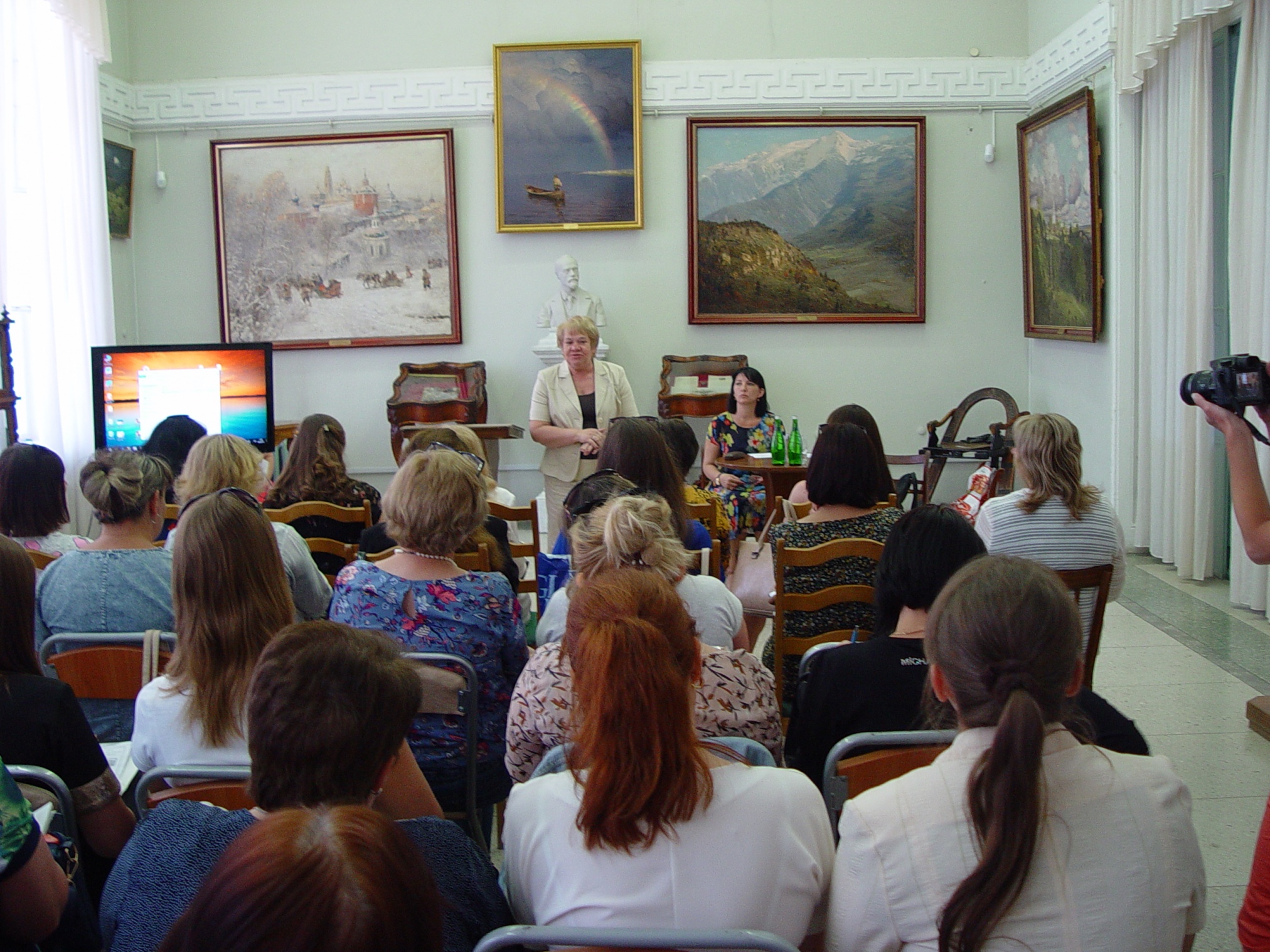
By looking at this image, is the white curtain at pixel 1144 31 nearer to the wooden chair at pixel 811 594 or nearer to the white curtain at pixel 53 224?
the wooden chair at pixel 811 594

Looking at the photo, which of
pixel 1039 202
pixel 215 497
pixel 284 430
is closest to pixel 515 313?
pixel 284 430

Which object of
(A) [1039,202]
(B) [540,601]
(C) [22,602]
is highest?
(A) [1039,202]

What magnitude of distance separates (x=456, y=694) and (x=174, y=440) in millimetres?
2896

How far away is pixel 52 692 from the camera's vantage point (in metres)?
2.01

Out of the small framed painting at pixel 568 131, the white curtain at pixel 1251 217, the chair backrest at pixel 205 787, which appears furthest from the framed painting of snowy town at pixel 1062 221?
the chair backrest at pixel 205 787

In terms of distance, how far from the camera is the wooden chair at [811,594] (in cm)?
315

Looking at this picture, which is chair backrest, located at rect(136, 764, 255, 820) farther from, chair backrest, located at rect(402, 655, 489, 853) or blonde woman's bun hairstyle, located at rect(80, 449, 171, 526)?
blonde woman's bun hairstyle, located at rect(80, 449, 171, 526)

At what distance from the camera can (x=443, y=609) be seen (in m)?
2.73

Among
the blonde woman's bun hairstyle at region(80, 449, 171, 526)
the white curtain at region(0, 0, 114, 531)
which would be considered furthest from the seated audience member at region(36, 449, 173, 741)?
the white curtain at region(0, 0, 114, 531)

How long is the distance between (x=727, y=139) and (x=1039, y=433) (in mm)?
5754

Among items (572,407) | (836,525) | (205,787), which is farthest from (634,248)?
(205,787)

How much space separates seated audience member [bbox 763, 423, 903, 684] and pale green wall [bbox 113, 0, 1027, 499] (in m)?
5.36

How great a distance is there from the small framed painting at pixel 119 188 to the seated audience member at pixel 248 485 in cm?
559

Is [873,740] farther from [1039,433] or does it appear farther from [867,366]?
[867,366]
